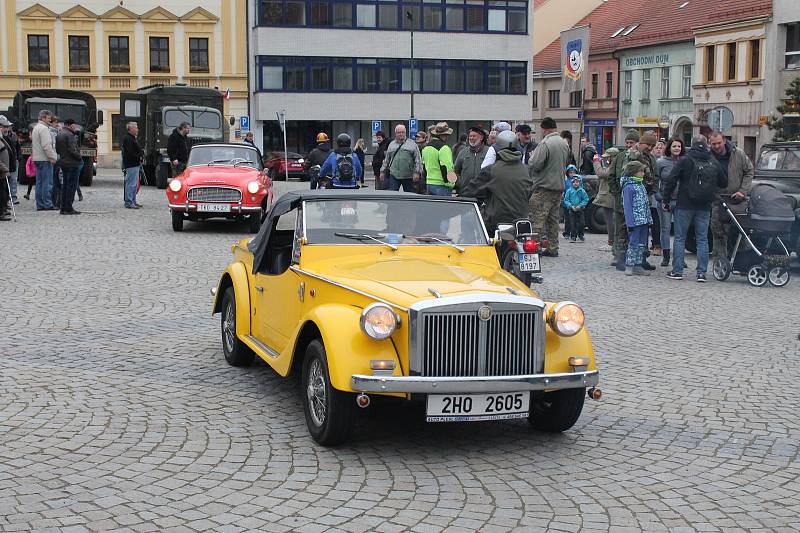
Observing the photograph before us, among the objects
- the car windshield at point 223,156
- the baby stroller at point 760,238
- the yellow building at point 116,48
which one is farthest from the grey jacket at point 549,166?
the yellow building at point 116,48

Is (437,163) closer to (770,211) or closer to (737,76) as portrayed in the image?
(770,211)

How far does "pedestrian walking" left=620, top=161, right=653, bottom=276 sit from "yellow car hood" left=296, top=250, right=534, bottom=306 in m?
7.37

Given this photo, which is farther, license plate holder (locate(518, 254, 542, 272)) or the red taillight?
license plate holder (locate(518, 254, 542, 272))

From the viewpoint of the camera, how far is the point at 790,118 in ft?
127

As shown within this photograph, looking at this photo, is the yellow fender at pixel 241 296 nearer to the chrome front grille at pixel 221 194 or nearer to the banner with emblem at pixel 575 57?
the chrome front grille at pixel 221 194

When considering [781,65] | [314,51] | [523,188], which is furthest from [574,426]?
[314,51]

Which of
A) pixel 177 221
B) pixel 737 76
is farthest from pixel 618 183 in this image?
pixel 737 76

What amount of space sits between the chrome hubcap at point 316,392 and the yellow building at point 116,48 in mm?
54918

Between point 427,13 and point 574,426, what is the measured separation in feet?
192

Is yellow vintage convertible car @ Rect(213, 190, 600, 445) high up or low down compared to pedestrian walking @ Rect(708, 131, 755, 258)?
down

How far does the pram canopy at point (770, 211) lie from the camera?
48.0 ft

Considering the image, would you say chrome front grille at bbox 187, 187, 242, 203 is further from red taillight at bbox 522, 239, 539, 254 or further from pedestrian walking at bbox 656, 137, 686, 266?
red taillight at bbox 522, 239, 539, 254

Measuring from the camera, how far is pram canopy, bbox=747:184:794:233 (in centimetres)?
1463

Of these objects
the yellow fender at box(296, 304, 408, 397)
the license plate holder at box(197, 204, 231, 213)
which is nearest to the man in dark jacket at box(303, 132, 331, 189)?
the license plate holder at box(197, 204, 231, 213)
